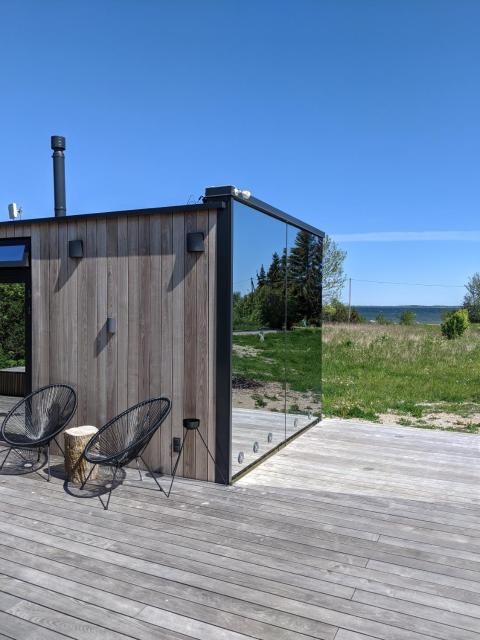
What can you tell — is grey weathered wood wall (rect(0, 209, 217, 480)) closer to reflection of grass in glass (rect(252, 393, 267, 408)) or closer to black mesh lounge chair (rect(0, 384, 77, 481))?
black mesh lounge chair (rect(0, 384, 77, 481))

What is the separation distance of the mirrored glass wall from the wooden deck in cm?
52

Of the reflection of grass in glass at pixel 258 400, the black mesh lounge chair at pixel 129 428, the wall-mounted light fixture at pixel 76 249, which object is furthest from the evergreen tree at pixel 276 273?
the wall-mounted light fixture at pixel 76 249

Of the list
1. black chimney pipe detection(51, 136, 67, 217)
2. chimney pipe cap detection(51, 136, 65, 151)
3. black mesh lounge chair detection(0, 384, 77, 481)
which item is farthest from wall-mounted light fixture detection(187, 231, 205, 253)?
chimney pipe cap detection(51, 136, 65, 151)

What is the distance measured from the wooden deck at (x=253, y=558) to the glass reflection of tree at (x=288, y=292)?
1365mm

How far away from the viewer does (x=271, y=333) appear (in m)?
4.76

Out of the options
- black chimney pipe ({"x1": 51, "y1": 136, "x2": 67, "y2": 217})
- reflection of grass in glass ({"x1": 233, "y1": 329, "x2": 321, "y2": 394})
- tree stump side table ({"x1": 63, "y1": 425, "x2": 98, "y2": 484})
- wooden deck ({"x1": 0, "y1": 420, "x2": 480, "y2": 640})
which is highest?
black chimney pipe ({"x1": 51, "y1": 136, "x2": 67, "y2": 217})

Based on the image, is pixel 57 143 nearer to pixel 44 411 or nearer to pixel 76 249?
pixel 76 249

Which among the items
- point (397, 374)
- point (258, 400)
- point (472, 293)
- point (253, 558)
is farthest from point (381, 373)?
point (472, 293)

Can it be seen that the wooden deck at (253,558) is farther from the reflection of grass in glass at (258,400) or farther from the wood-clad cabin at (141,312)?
the wood-clad cabin at (141,312)

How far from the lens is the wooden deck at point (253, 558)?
218 centimetres

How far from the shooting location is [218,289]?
12.8 ft

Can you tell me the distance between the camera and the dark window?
4.70 meters

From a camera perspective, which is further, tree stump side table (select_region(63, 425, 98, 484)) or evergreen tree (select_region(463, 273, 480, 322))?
evergreen tree (select_region(463, 273, 480, 322))

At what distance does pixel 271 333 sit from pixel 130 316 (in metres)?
1.34
